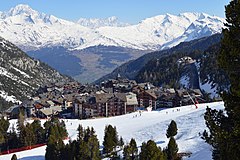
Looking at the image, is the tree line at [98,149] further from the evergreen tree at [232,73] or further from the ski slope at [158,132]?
the evergreen tree at [232,73]

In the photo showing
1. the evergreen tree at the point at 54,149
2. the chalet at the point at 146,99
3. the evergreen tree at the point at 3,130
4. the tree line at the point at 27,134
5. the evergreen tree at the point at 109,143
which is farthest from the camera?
the chalet at the point at 146,99

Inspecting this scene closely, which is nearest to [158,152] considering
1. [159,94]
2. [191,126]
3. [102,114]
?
[191,126]

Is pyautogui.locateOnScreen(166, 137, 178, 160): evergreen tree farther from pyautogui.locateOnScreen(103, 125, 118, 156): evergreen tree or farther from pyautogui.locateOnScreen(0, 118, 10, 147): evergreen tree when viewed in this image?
pyautogui.locateOnScreen(0, 118, 10, 147): evergreen tree

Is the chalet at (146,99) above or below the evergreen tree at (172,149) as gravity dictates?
above

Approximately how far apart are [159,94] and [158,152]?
107019mm

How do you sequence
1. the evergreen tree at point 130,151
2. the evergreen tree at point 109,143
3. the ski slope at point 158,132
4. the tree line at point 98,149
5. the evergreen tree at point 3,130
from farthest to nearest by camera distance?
the evergreen tree at point 3,130, the evergreen tree at point 109,143, the ski slope at point 158,132, the evergreen tree at point 130,151, the tree line at point 98,149

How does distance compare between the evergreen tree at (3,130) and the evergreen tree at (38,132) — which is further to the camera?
the evergreen tree at (38,132)

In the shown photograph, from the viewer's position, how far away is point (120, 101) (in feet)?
484

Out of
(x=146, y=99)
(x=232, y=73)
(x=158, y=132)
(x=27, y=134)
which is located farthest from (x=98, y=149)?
(x=146, y=99)

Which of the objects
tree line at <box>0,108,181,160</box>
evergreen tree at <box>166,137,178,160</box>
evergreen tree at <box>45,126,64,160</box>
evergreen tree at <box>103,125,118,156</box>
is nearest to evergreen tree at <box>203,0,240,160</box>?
tree line at <box>0,108,181,160</box>

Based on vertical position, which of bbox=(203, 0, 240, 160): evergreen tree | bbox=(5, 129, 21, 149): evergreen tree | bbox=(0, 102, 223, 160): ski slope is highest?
bbox=(203, 0, 240, 160): evergreen tree

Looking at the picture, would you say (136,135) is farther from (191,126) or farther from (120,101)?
(120,101)

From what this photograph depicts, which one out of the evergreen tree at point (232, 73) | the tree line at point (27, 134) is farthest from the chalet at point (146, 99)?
the evergreen tree at point (232, 73)

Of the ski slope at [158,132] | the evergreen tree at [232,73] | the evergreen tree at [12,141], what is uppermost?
the evergreen tree at [232,73]
